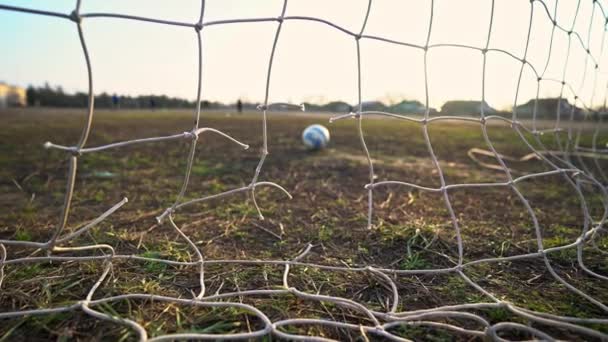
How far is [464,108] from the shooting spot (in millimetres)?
1739

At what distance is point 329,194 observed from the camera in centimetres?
236

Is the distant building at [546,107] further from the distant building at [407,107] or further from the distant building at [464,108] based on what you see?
the distant building at [407,107]

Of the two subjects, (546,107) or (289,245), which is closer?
(289,245)

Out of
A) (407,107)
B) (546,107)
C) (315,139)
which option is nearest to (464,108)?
(407,107)

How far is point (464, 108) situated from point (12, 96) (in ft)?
138

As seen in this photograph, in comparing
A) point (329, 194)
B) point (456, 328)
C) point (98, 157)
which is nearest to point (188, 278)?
point (456, 328)

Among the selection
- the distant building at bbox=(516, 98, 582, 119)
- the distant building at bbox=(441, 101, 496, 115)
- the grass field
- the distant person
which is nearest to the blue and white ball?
the grass field

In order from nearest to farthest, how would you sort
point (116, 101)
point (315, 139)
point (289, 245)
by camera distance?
point (289, 245) → point (315, 139) → point (116, 101)

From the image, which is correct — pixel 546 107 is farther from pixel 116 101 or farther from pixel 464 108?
pixel 116 101

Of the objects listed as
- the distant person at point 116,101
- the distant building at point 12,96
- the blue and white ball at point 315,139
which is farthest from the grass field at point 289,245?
the distant building at point 12,96

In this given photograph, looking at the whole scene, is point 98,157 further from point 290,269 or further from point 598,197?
point 598,197

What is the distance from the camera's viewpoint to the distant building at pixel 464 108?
1.64 m

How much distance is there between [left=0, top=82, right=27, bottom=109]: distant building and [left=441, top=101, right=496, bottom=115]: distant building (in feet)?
124

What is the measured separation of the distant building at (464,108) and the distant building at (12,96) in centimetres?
3788
